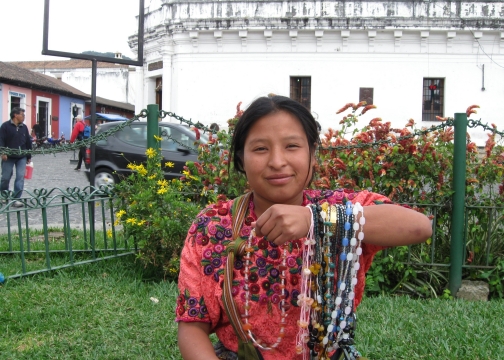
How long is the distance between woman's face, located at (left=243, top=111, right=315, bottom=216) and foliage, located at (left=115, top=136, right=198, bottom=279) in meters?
2.61

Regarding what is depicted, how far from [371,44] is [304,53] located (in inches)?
97.8

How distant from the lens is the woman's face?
150cm

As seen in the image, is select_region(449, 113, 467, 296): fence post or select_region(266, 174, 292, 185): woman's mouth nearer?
select_region(266, 174, 292, 185): woman's mouth

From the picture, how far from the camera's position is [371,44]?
19062 mm

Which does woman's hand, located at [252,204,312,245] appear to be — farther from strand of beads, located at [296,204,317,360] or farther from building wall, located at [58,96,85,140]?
building wall, located at [58,96,85,140]

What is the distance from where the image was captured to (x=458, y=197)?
407 cm

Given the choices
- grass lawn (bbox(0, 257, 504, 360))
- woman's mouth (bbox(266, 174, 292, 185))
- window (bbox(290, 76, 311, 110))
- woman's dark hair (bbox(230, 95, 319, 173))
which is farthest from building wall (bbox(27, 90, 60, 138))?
woman's mouth (bbox(266, 174, 292, 185))

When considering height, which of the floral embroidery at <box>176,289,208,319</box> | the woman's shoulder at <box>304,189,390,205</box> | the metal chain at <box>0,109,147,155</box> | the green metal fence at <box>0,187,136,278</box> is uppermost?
the metal chain at <box>0,109,147,155</box>

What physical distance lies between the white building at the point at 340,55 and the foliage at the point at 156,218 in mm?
15140

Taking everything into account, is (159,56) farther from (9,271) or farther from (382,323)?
(382,323)

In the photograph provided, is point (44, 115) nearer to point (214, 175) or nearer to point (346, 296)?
point (214, 175)

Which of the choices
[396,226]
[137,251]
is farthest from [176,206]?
[396,226]

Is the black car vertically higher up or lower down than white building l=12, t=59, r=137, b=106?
lower down

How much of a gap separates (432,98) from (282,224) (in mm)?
19686
